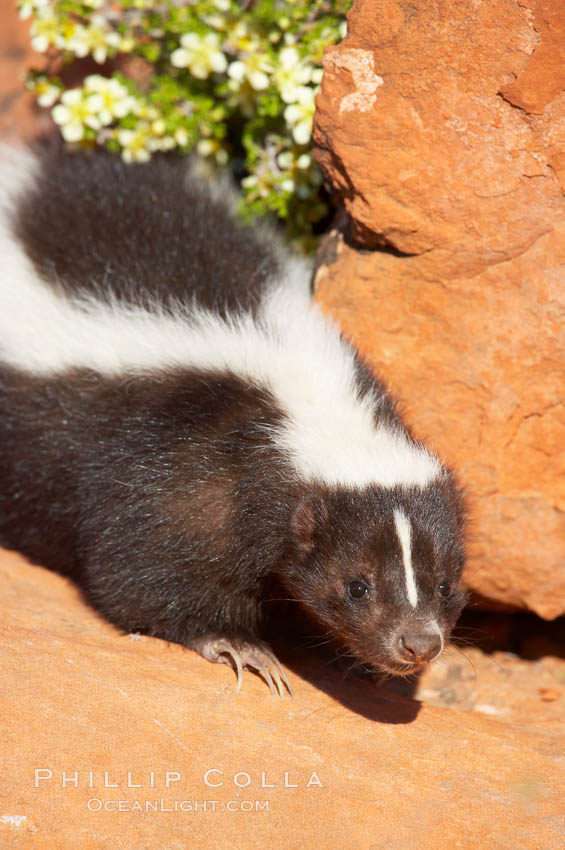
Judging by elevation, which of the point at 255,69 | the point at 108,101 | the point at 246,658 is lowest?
the point at 246,658

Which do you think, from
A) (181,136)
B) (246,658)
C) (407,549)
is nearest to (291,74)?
(181,136)

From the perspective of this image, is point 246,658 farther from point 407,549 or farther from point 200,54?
point 200,54

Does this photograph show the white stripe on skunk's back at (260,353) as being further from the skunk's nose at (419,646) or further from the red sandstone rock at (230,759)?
the red sandstone rock at (230,759)

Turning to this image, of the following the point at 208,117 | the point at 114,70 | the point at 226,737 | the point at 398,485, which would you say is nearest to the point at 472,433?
the point at 398,485

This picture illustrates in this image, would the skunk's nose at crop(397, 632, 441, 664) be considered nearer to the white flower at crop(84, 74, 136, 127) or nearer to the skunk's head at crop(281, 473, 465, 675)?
the skunk's head at crop(281, 473, 465, 675)

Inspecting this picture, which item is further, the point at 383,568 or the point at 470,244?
the point at 470,244

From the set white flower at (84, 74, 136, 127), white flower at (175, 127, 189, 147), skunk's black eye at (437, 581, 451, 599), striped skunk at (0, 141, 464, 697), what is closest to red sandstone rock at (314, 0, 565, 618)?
striped skunk at (0, 141, 464, 697)
